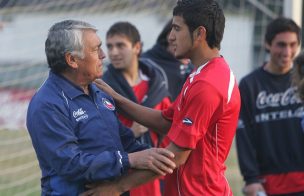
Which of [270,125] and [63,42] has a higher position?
[63,42]

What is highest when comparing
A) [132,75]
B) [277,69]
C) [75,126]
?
[132,75]

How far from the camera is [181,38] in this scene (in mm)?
3629

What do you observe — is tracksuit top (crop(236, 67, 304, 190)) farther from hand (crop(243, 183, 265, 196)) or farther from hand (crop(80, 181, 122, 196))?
hand (crop(80, 181, 122, 196))

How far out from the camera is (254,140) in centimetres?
554

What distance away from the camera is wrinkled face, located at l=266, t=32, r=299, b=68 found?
17.9 ft

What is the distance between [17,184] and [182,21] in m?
4.18

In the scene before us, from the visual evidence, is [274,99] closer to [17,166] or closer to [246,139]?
[246,139]

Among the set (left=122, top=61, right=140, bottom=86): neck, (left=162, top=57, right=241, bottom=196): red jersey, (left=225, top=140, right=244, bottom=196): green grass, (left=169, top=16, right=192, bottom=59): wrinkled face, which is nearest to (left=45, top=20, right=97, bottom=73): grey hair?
(left=169, top=16, right=192, bottom=59): wrinkled face

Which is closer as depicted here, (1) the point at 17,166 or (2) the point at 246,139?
(2) the point at 246,139

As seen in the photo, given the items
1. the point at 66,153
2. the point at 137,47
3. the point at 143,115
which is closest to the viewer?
the point at 66,153

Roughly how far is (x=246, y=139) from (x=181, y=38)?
2.03 m

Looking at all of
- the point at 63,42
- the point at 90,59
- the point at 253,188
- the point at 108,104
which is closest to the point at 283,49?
the point at 253,188

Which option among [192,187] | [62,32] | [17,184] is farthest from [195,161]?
[17,184]

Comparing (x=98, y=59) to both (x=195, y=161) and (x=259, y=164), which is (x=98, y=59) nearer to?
(x=195, y=161)
